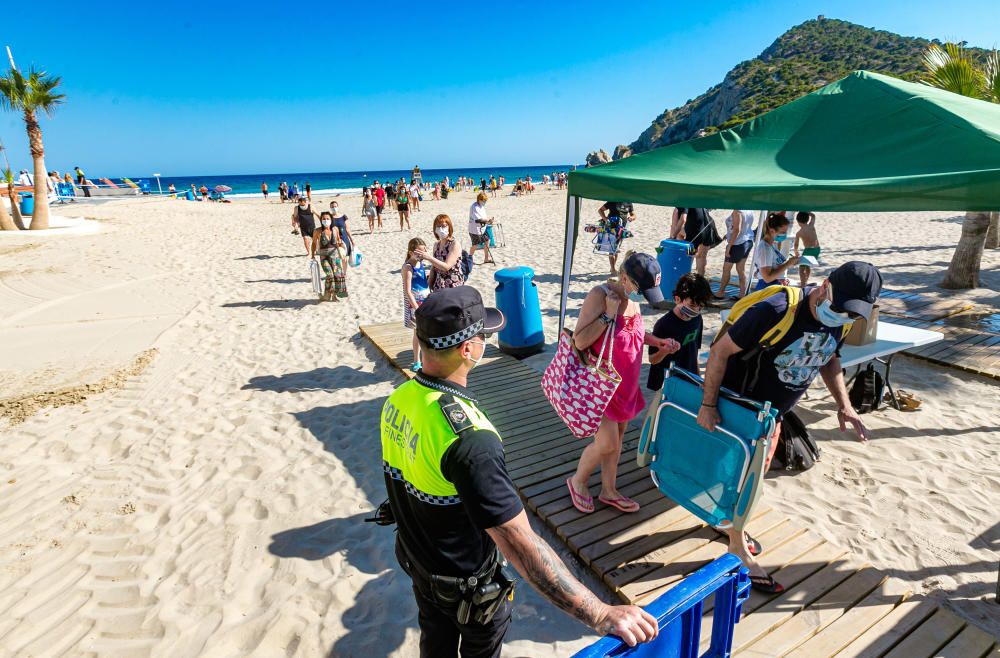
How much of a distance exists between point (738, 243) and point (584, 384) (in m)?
5.98

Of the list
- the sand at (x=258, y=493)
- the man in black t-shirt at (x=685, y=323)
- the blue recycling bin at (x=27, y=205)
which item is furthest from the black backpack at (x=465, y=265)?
the blue recycling bin at (x=27, y=205)

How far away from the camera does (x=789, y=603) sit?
2.75 meters

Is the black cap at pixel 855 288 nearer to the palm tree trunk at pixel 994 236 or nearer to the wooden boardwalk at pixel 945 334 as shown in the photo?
the wooden boardwalk at pixel 945 334

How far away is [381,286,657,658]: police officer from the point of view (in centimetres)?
145

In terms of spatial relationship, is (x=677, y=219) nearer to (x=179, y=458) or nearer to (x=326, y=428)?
(x=326, y=428)

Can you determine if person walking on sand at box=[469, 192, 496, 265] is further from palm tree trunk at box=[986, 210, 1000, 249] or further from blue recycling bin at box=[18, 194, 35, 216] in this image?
blue recycling bin at box=[18, 194, 35, 216]

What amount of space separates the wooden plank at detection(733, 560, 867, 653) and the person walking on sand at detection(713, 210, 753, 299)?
5.53 m

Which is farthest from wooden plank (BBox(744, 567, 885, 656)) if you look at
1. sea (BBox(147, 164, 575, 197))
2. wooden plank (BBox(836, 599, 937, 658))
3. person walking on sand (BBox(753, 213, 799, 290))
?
sea (BBox(147, 164, 575, 197))

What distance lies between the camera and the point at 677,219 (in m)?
8.81

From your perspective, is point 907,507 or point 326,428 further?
point 326,428

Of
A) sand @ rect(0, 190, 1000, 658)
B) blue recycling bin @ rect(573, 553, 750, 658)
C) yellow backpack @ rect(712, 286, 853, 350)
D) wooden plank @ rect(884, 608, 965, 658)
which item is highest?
yellow backpack @ rect(712, 286, 853, 350)

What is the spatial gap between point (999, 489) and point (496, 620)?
4.18 m

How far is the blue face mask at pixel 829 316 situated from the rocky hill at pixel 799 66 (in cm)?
6051

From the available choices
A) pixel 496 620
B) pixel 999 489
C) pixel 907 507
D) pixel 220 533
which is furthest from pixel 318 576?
pixel 999 489
